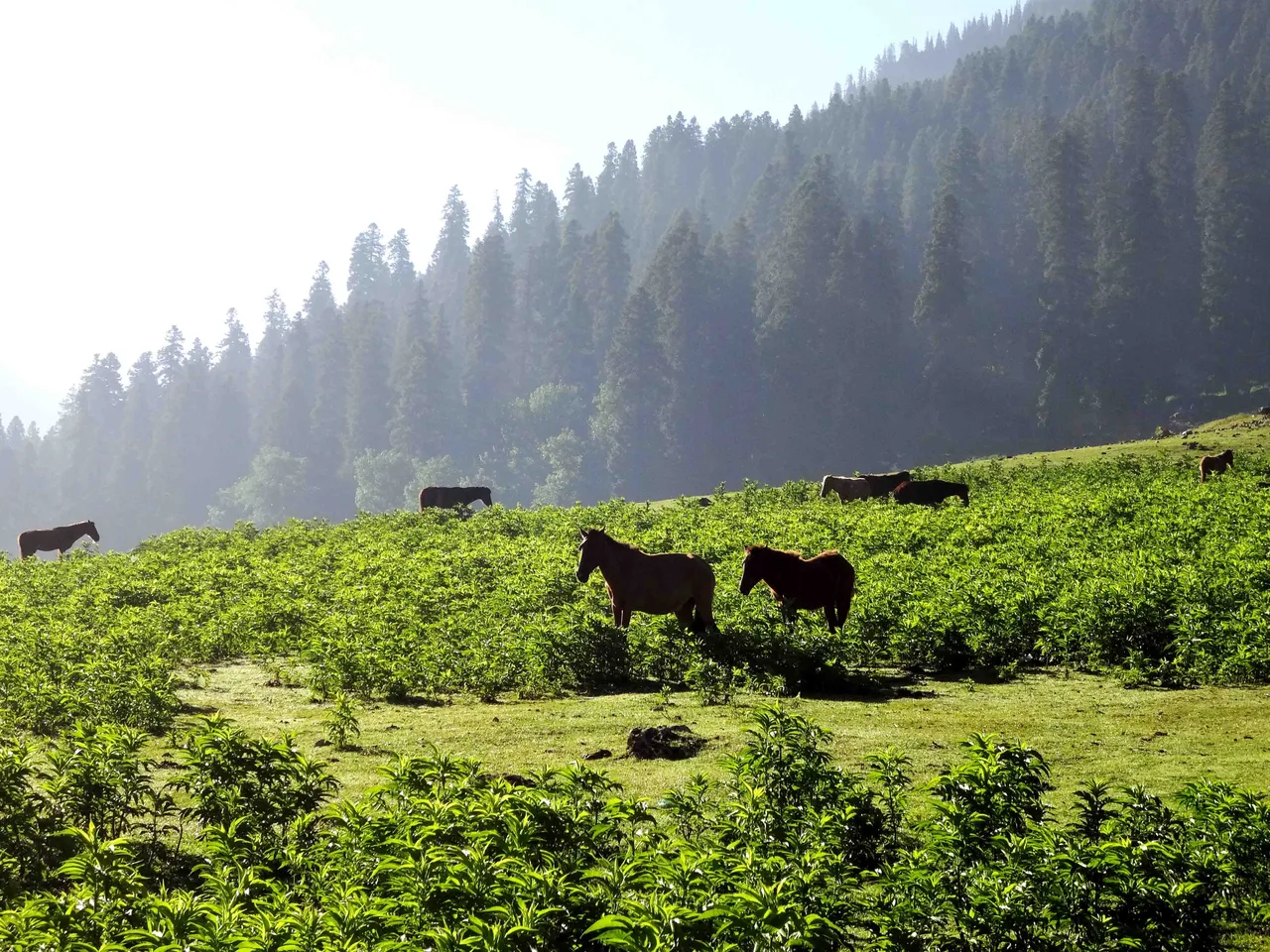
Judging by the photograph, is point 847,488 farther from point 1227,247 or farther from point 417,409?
point 417,409

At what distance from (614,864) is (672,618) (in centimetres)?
1044

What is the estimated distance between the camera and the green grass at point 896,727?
10.2 m

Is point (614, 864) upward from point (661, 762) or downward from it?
upward

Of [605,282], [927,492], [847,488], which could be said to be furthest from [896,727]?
[605,282]

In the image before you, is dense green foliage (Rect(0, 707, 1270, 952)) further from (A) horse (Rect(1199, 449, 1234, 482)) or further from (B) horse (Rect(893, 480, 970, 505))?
(A) horse (Rect(1199, 449, 1234, 482))

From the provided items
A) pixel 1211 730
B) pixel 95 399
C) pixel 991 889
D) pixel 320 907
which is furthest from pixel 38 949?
pixel 95 399

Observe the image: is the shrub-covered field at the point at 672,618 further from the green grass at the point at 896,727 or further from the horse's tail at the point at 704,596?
the green grass at the point at 896,727

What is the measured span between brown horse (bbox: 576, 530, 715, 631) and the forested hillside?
3106 inches

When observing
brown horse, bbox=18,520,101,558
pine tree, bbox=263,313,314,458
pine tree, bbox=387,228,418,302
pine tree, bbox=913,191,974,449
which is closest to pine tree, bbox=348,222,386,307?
pine tree, bbox=387,228,418,302

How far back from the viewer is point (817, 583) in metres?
16.9

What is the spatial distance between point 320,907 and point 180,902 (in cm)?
98

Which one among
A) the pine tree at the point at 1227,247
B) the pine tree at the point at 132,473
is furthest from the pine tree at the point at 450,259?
the pine tree at the point at 1227,247

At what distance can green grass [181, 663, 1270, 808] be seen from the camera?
10.2 metres

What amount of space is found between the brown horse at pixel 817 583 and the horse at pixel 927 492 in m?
17.8
